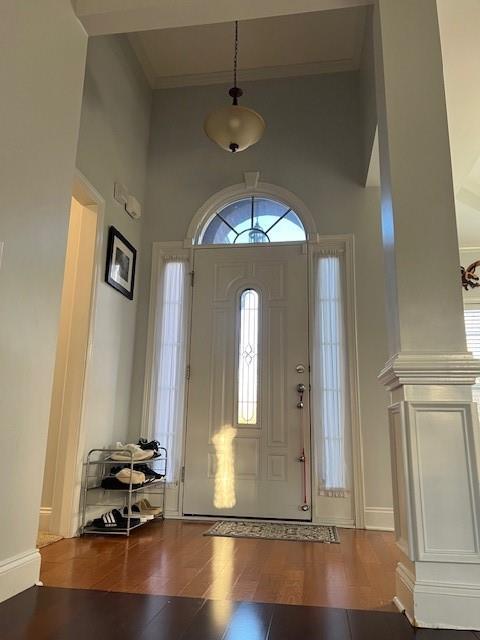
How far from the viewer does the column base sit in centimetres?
153

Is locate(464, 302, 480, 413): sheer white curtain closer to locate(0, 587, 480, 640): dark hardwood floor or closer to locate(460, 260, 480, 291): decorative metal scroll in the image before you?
locate(460, 260, 480, 291): decorative metal scroll

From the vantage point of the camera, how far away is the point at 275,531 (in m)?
3.04

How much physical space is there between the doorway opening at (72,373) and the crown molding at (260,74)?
1742 mm

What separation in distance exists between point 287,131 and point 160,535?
3.30m

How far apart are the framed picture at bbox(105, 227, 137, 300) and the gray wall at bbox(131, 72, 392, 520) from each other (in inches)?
8.2

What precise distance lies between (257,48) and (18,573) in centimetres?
406

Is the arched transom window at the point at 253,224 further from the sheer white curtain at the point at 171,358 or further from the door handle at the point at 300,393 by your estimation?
the door handle at the point at 300,393

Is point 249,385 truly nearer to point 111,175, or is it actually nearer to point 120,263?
point 120,263

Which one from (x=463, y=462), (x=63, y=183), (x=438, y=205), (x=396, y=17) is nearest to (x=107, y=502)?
(x=63, y=183)

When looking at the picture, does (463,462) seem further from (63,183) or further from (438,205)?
(63,183)

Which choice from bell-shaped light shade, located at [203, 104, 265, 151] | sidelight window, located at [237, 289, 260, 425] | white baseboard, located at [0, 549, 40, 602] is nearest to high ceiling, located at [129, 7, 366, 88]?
bell-shaped light shade, located at [203, 104, 265, 151]

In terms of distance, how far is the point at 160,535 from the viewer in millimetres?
2881

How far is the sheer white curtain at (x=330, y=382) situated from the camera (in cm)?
337

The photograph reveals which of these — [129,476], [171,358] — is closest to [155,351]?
[171,358]
